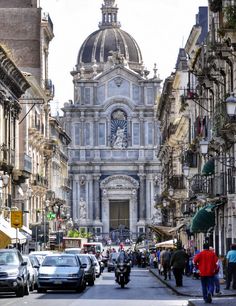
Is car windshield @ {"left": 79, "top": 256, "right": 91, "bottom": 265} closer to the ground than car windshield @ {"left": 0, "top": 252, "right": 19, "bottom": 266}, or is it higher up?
closer to the ground

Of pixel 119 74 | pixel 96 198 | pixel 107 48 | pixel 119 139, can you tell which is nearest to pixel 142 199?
pixel 96 198

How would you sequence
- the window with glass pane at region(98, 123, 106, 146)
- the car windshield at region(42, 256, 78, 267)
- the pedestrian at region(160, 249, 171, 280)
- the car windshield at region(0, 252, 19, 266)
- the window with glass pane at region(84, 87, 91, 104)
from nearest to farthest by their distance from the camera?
the car windshield at region(0, 252, 19, 266) < the car windshield at region(42, 256, 78, 267) < the pedestrian at region(160, 249, 171, 280) < the window with glass pane at region(98, 123, 106, 146) < the window with glass pane at region(84, 87, 91, 104)

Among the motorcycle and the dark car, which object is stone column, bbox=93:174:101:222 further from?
the dark car

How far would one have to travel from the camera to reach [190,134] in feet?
258

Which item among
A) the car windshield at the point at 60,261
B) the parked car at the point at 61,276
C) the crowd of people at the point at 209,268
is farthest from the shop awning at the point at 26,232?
the parked car at the point at 61,276

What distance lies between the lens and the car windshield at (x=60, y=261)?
143ft

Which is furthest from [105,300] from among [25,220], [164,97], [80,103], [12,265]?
[80,103]

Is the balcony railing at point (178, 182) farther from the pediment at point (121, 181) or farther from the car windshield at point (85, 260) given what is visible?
the pediment at point (121, 181)

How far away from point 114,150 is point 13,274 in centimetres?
13797

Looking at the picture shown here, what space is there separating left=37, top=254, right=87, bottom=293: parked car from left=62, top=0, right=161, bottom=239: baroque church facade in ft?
423

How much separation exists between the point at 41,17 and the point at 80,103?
8301cm

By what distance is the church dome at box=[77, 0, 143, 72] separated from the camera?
622 feet

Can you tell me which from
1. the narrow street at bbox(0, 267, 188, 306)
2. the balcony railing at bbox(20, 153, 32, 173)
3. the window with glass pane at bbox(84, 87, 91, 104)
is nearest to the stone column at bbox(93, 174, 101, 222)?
the window with glass pane at bbox(84, 87, 91, 104)

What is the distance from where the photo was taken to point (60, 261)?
43.9 metres
